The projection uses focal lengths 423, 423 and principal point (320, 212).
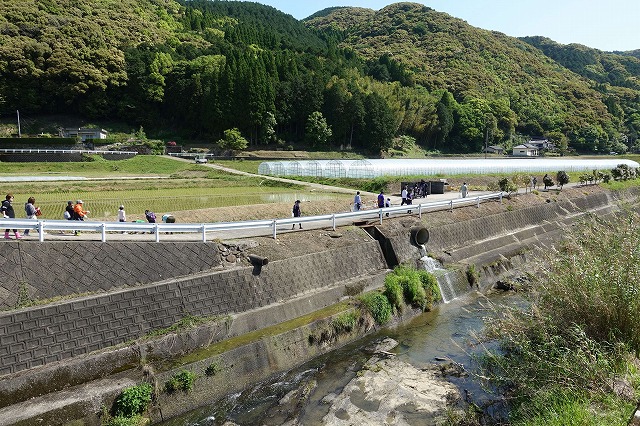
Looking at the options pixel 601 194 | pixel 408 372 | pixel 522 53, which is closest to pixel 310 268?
pixel 408 372

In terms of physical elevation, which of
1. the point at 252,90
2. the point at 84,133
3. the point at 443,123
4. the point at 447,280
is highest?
the point at 252,90

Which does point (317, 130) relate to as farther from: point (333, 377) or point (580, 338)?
point (580, 338)

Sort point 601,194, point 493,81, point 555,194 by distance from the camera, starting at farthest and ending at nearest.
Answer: point 493,81 < point 601,194 < point 555,194

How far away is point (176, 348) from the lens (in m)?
9.54

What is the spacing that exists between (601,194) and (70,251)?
40.4m

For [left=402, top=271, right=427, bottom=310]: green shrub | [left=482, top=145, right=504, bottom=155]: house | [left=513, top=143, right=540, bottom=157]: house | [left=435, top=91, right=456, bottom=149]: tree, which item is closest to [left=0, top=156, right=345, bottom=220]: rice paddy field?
[left=402, top=271, right=427, bottom=310]: green shrub

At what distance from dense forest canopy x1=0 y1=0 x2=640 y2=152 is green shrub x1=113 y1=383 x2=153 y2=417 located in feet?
162

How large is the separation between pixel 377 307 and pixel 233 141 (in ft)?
136

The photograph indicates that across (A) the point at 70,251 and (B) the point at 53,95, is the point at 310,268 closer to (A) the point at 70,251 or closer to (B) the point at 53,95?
(A) the point at 70,251

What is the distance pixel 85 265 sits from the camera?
30.9ft

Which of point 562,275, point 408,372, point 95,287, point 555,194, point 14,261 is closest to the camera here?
point 562,275

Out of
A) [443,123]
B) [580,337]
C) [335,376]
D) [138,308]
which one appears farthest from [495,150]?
[138,308]

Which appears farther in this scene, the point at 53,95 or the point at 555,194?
the point at 53,95

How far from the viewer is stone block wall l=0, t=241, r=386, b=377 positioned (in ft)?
25.7
